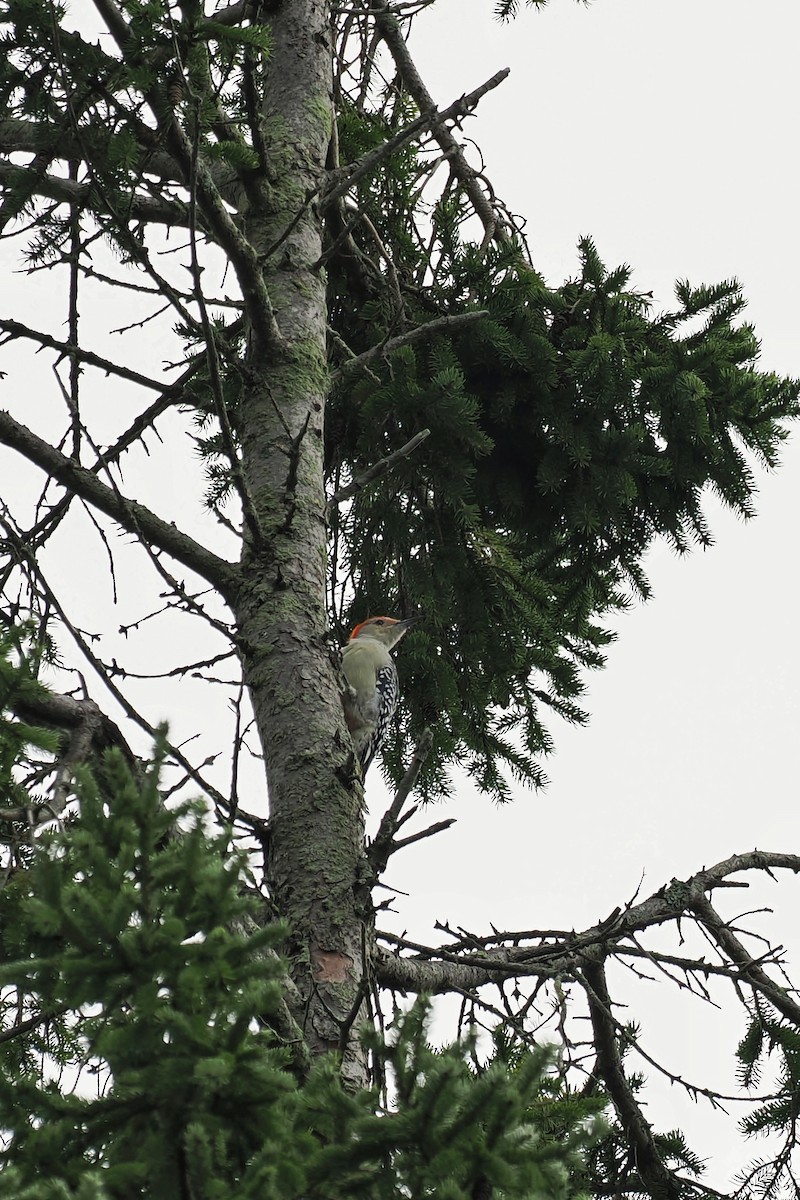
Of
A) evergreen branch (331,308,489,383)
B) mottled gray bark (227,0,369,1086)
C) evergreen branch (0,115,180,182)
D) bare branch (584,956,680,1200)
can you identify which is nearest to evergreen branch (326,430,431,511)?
mottled gray bark (227,0,369,1086)

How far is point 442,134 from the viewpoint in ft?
19.0

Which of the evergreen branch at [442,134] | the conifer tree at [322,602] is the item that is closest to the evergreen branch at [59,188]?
the conifer tree at [322,602]

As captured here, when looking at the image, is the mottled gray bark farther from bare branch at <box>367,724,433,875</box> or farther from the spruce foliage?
the spruce foliage

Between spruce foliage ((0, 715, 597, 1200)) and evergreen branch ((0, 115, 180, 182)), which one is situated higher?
evergreen branch ((0, 115, 180, 182))

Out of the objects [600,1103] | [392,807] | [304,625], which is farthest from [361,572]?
[600,1103]

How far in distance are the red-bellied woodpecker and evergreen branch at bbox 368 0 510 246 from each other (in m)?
1.77

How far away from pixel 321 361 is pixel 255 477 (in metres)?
0.57

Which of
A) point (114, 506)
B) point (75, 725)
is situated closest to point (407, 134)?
point (114, 506)

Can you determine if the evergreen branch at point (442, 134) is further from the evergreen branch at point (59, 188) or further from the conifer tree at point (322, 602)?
the evergreen branch at point (59, 188)

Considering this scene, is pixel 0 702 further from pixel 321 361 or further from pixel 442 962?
pixel 321 361

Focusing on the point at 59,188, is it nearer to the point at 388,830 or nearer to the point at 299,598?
the point at 299,598

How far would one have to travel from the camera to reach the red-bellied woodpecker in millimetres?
5176

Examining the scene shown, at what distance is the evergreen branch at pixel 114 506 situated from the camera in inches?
146

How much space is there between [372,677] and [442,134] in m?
2.51
